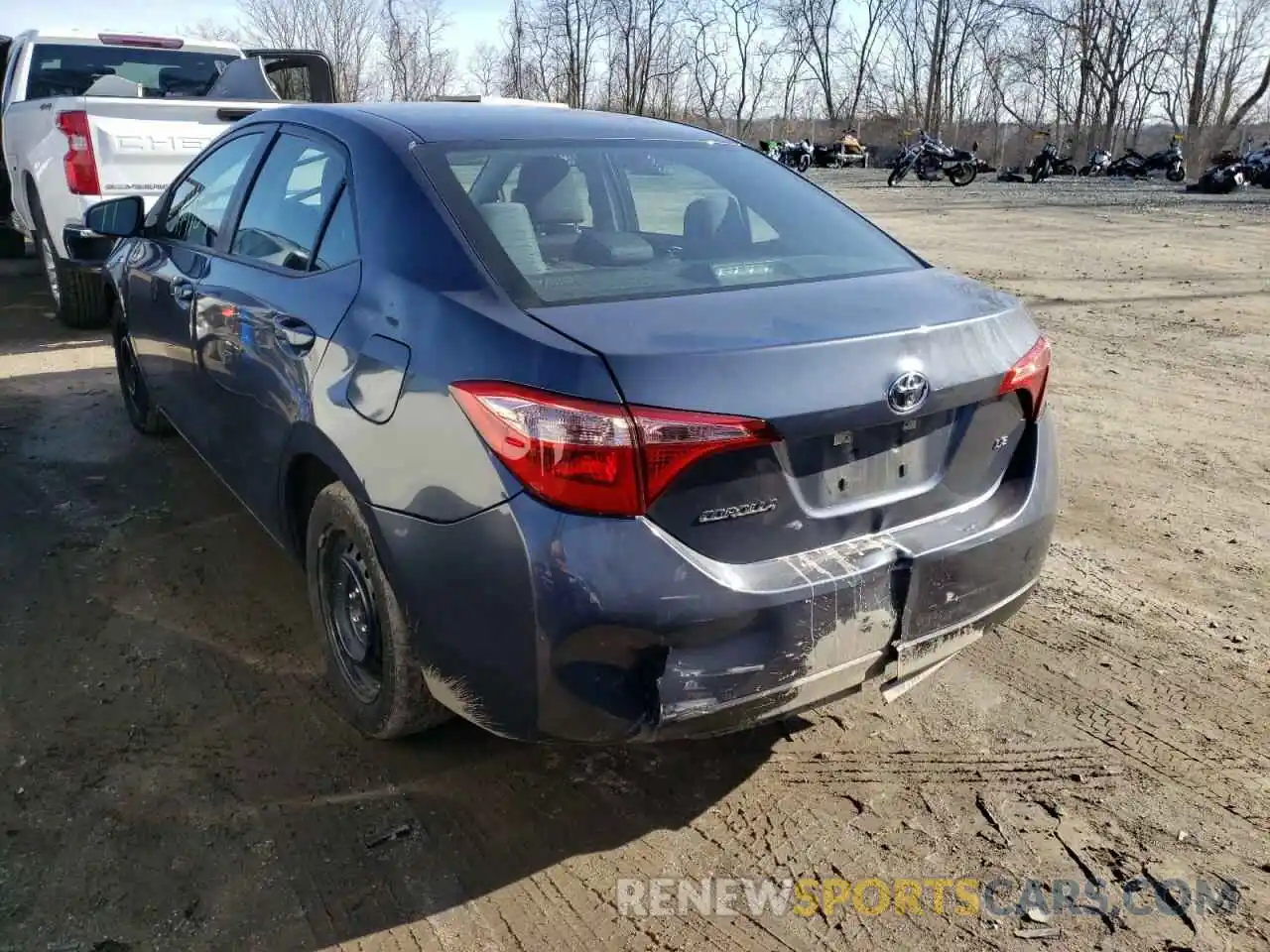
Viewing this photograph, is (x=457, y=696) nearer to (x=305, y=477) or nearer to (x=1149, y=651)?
(x=305, y=477)

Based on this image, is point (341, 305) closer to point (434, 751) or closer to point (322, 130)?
point (322, 130)

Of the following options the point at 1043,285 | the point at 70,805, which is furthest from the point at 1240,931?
the point at 1043,285

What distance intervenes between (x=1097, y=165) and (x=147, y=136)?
34.3m

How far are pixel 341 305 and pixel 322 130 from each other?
0.81m

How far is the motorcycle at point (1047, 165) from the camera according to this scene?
30656 mm

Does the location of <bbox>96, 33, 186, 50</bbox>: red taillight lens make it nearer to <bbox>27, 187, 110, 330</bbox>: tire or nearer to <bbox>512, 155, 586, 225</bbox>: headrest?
<bbox>27, 187, 110, 330</bbox>: tire

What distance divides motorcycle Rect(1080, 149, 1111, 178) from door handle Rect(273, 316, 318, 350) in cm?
3671

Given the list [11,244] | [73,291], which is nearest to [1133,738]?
[73,291]

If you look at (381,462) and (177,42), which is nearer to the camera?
(381,462)

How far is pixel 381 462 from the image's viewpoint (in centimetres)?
243

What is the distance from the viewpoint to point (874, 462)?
233cm

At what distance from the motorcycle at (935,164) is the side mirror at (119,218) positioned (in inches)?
1073

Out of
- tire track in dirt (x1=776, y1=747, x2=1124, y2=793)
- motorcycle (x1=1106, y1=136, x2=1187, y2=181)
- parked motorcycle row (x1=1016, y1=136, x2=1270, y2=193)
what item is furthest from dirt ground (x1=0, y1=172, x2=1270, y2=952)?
motorcycle (x1=1106, y1=136, x2=1187, y2=181)

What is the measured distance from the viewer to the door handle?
9.15 feet
